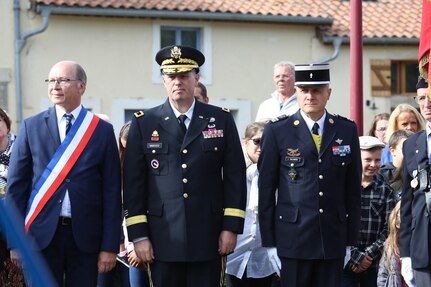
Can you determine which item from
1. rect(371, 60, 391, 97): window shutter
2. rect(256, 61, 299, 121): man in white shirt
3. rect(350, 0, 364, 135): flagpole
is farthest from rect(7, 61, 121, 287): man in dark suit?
rect(371, 60, 391, 97): window shutter

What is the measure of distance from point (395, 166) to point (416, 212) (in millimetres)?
1929

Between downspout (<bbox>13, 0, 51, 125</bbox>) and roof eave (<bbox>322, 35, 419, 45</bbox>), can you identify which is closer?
downspout (<bbox>13, 0, 51, 125</bbox>)

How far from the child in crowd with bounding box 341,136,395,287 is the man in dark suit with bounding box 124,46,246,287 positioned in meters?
1.61

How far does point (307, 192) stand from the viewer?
6078mm

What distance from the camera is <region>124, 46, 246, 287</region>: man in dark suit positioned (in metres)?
5.85

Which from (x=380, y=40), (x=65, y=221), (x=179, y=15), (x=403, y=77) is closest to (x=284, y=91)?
(x=65, y=221)

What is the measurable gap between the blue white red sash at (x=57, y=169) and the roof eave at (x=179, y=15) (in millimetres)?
16779

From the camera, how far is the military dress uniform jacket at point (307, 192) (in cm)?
608

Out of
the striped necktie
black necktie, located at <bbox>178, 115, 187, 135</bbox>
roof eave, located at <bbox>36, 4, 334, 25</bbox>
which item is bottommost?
the striped necktie

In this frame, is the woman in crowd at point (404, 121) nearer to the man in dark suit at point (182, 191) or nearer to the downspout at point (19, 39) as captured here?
the man in dark suit at point (182, 191)

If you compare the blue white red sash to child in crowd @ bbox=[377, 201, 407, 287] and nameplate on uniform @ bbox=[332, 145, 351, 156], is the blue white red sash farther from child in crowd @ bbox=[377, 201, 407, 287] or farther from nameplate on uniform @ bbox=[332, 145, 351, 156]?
child in crowd @ bbox=[377, 201, 407, 287]

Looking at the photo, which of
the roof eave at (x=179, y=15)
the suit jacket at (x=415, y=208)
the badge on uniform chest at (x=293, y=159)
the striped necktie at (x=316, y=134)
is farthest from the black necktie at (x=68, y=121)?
the roof eave at (x=179, y=15)

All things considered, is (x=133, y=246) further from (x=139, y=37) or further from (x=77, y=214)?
(x=139, y=37)

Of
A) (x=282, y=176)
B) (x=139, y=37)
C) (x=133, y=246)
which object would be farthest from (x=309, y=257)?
(x=139, y=37)
